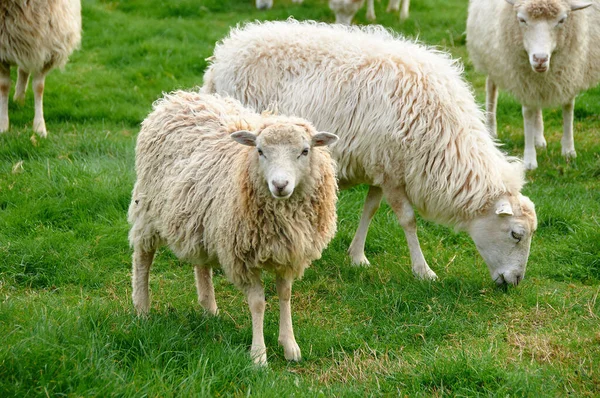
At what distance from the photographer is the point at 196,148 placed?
15.3 feet

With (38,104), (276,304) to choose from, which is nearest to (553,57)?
(276,304)

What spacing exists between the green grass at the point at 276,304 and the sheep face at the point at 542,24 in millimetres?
1158

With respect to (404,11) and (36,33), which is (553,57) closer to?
(404,11)

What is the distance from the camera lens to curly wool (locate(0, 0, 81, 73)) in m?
7.64

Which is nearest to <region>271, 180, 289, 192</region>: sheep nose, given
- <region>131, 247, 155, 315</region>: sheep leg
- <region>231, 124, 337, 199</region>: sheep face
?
<region>231, 124, 337, 199</region>: sheep face

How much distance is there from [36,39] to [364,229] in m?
4.04

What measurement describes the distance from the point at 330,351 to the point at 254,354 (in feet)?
1.74

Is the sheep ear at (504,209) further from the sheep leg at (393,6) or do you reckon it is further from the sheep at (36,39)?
the sheep leg at (393,6)

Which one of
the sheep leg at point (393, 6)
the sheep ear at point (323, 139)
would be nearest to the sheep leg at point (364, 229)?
the sheep ear at point (323, 139)

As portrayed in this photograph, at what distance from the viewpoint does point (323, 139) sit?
13.8 ft

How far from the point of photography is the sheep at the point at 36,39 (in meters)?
7.66

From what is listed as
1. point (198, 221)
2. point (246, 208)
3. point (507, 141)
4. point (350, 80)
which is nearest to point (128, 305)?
point (198, 221)

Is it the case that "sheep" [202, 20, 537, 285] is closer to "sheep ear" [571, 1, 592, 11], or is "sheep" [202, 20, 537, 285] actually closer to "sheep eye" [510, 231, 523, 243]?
"sheep eye" [510, 231, 523, 243]

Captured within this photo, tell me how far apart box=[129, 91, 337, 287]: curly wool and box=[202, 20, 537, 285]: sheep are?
968mm
